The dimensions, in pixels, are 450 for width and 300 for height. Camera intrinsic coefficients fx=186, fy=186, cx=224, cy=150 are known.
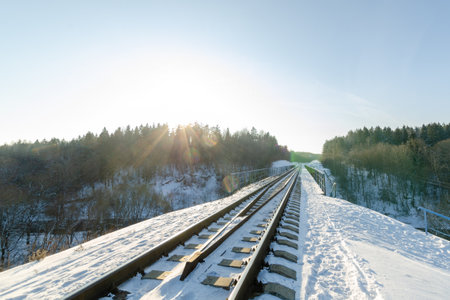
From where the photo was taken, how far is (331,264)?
12.3 ft

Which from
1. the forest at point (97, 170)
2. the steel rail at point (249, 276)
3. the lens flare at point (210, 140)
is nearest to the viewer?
the steel rail at point (249, 276)

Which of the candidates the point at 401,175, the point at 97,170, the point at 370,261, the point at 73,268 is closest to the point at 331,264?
the point at 370,261

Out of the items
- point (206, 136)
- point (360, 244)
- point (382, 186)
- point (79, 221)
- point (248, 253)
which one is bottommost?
point (79, 221)

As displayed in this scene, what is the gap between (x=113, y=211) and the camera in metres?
38.3

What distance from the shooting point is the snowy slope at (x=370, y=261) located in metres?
2.85

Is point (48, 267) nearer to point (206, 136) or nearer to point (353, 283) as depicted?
point (353, 283)

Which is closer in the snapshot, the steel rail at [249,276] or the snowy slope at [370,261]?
the steel rail at [249,276]

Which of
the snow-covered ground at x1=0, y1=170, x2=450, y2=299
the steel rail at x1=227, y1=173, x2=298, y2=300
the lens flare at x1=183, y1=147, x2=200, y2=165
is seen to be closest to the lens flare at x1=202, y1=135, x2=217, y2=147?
the lens flare at x1=183, y1=147, x2=200, y2=165

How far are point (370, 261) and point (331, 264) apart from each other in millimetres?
869

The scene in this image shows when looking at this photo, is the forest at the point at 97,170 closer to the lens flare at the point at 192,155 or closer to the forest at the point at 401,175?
the lens flare at the point at 192,155

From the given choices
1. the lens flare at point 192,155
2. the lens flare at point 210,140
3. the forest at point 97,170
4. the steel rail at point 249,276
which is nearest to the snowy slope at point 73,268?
the steel rail at point 249,276

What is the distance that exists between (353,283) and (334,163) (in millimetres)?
70852

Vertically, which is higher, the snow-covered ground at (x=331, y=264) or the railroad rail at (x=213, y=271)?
the railroad rail at (x=213, y=271)

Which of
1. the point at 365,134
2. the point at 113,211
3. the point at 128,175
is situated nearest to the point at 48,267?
the point at 113,211
